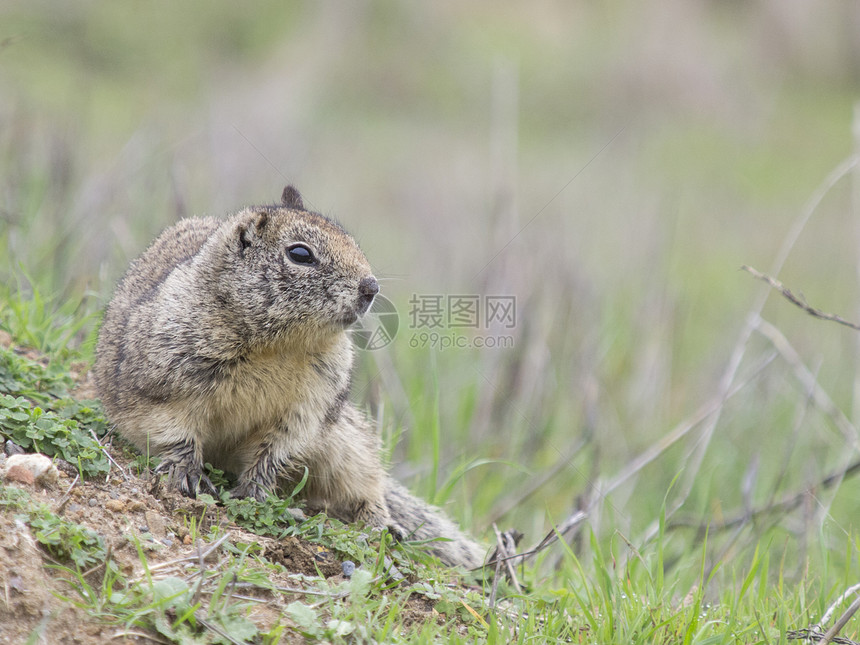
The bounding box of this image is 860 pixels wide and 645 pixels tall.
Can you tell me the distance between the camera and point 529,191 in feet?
38.0

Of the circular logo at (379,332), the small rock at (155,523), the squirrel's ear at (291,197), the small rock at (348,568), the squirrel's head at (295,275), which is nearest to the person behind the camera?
the small rock at (155,523)

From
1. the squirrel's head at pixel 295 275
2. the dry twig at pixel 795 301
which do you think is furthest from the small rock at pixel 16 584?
the dry twig at pixel 795 301

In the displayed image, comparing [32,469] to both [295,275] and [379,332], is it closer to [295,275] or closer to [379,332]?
[295,275]

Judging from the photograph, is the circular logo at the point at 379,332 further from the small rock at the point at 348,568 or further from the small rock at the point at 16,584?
the small rock at the point at 16,584

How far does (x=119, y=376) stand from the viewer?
11.8ft

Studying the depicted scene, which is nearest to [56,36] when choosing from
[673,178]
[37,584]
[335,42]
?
[335,42]

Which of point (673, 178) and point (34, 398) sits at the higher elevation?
point (673, 178)

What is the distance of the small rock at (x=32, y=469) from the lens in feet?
9.75

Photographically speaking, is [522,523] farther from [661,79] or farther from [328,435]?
[661,79]

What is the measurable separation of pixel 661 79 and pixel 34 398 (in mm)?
14818

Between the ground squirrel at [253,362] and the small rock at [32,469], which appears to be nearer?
the small rock at [32,469]

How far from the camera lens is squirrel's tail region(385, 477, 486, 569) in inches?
157

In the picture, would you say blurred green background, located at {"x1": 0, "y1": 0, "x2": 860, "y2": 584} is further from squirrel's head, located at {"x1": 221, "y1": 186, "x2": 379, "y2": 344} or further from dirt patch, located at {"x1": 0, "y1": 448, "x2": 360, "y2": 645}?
dirt patch, located at {"x1": 0, "y1": 448, "x2": 360, "y2": 645}

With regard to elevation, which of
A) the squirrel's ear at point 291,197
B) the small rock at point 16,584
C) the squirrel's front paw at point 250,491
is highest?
the squirrel's ear at point 291,197
